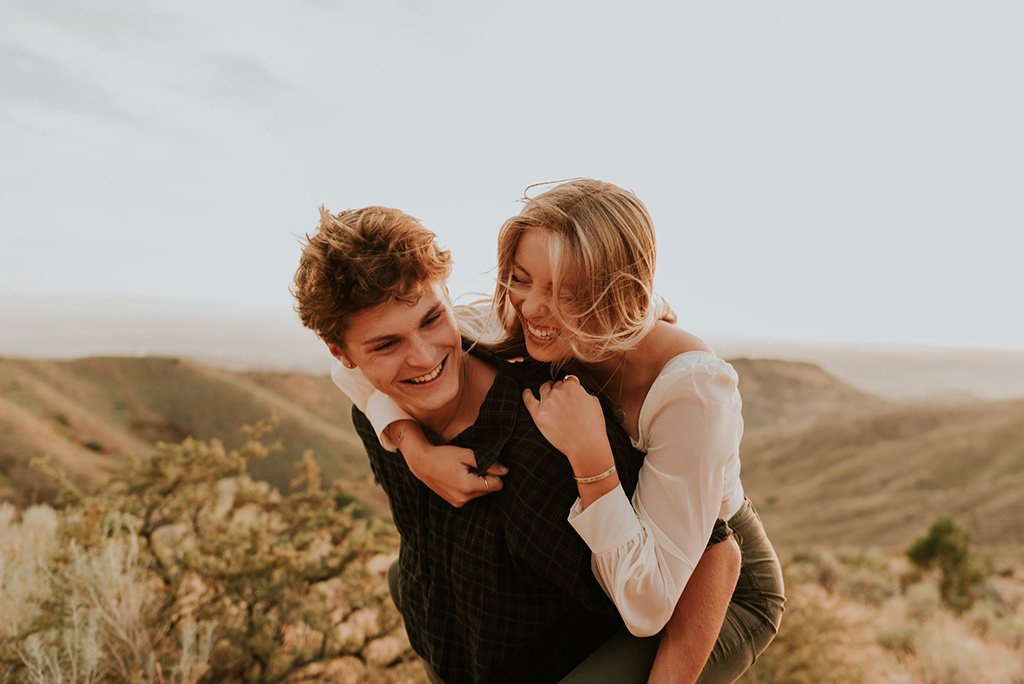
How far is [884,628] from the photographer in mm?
6379

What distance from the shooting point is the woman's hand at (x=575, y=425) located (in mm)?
1922

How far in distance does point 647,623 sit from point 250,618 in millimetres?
3284

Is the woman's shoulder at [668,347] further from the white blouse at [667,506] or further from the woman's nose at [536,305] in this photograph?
the woman's nose at [536,305]

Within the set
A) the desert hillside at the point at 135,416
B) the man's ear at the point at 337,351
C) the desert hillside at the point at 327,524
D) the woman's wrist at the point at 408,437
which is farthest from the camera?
the desert hillside at the point at 135,416

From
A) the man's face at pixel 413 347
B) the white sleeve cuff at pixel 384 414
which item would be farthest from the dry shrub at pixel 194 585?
the man's face at pixel 413 347

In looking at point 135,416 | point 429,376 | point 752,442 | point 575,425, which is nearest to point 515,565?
point 575,425

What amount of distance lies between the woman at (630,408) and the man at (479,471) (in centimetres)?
10

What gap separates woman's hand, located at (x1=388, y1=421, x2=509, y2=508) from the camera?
84.5 inches

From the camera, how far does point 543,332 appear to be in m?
2.25

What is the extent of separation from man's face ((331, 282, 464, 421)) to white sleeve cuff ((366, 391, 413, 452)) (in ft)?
0.50

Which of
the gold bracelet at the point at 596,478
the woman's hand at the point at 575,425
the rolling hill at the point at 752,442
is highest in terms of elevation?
the woman's hand at the point at 575,425

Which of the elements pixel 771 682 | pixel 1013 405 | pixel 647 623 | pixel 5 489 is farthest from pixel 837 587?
pixel 1013 405

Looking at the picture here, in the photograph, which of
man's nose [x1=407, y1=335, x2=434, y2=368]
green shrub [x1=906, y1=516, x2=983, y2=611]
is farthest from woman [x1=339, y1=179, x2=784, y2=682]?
green shrub [x1=906, y1=516, x2=983, y2=611]

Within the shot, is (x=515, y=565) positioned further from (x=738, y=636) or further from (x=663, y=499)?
(x=738, y=636)
